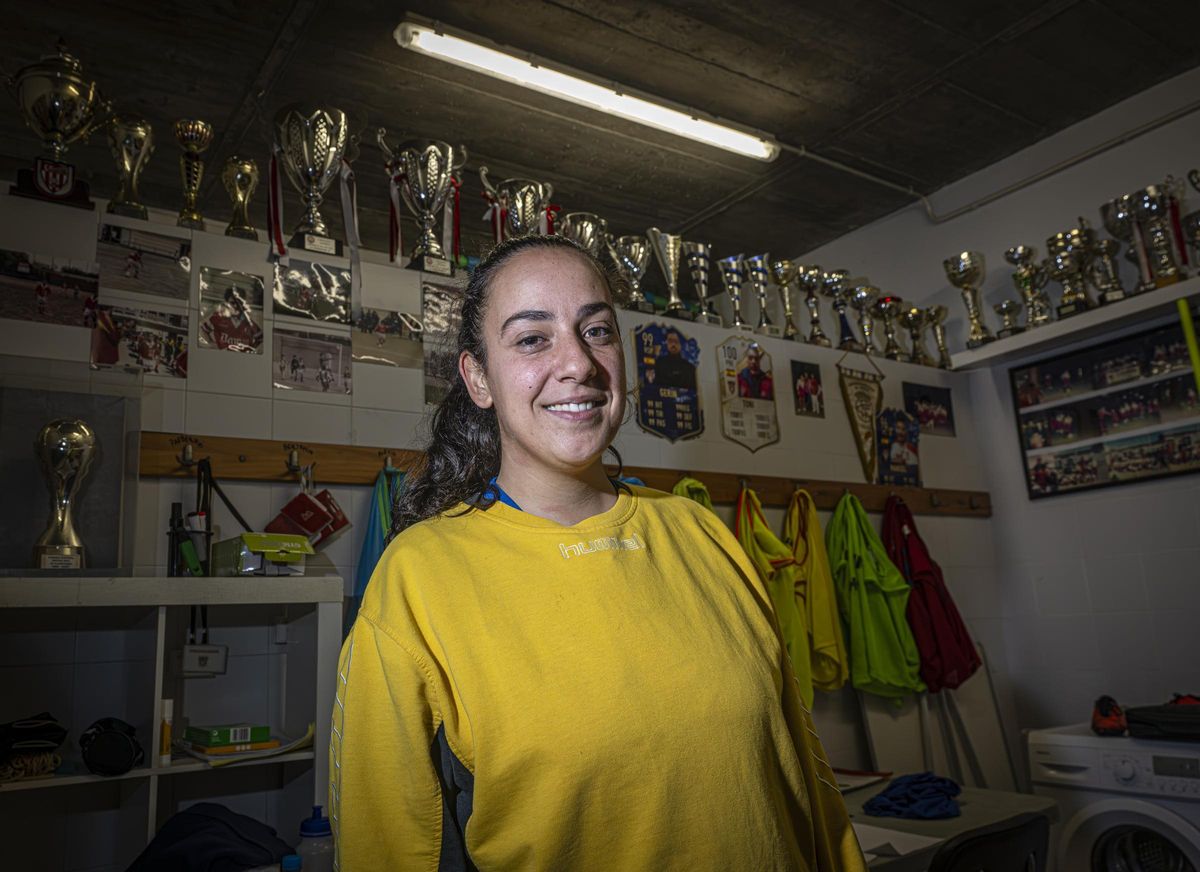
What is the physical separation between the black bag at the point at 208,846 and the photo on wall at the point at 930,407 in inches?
122

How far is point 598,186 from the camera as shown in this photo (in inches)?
185

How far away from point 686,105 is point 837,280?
3.39 feet

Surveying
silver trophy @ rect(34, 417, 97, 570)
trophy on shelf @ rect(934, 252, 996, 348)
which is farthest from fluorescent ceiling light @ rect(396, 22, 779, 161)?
silver trophy @ rect(34, 417, 97, 570)

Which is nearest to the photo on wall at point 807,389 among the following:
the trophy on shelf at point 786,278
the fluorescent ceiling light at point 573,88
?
the trophy on shelf at point 786,278

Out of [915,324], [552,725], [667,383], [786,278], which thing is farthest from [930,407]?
[552,725]

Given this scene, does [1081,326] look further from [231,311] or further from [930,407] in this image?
[231,311]

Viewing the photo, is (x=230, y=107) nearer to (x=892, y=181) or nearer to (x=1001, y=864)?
(x=892, y=181)

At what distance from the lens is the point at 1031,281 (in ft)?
12.7

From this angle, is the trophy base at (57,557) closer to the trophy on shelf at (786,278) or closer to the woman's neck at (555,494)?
the woman's neck at (555,494)

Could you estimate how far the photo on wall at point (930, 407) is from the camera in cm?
401

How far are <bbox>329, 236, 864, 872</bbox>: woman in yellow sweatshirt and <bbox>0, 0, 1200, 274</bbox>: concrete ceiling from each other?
2.12 metres

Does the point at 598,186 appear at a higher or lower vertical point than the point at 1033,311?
higher

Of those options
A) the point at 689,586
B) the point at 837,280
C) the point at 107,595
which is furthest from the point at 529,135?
the point at 689,586

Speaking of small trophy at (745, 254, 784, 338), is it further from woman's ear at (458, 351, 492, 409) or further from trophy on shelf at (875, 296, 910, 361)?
woman's ear at (458, 351, 492, 409)
